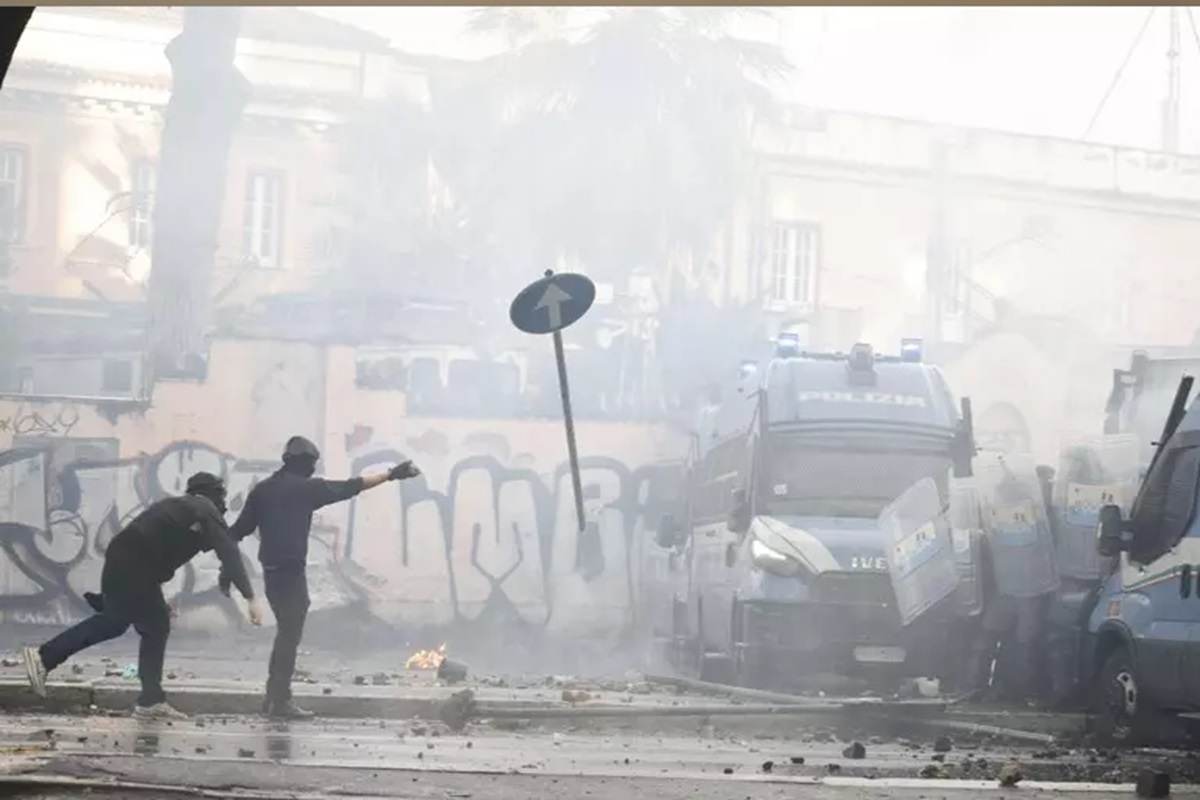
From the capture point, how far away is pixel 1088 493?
1416cm

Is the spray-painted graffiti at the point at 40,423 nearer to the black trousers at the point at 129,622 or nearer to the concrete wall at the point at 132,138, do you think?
the concrete wall at the point at 132,138

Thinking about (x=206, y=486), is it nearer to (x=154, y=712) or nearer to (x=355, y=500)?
(x=154, y=712)

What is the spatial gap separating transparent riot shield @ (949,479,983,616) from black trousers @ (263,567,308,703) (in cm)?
498

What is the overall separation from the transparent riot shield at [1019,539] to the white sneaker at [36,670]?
6961 mm

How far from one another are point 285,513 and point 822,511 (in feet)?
14.4

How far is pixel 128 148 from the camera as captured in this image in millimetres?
26500

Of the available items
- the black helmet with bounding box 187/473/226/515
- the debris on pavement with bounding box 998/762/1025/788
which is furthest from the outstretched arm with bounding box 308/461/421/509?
the debris on pavement with bounding box 998/762/1025/788

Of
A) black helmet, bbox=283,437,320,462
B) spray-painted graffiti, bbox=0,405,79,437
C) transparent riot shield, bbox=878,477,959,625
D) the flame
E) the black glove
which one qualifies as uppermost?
spray-painted graffiti, bbox=0,405,79,437

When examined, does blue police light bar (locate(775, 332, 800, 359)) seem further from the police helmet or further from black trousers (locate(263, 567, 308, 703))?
the police helmet

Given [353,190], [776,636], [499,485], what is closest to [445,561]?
[499,485]

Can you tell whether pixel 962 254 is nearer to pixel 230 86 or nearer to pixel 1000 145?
pixel 1000 145

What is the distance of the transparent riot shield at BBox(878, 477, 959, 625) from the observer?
1343 cm

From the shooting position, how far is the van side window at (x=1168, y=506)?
10695 mm

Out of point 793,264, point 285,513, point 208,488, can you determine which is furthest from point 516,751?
point 793,264
